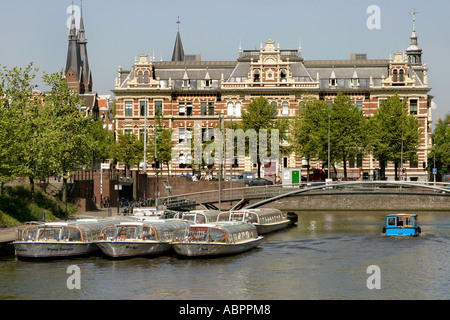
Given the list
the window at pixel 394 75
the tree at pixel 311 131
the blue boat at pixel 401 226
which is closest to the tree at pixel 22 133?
the blue boat at pixel 401 226

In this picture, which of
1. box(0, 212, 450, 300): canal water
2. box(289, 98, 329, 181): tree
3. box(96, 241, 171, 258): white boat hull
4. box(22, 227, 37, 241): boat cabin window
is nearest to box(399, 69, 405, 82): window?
box(289, 98, 329, 181): tree

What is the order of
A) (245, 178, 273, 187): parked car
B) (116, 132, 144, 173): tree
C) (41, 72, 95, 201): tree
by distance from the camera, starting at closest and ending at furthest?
(41, 72, 95, 201): tree
(245, 178, 273, 187): parked car
(116, 132, 144, 173): tree

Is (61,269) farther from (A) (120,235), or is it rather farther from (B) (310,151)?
(B) (310,151)

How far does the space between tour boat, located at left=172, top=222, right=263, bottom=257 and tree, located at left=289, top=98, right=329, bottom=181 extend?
163 feet

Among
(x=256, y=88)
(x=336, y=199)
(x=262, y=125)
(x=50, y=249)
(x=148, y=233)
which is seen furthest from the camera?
(x=256, y=88)

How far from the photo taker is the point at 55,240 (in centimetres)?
5075

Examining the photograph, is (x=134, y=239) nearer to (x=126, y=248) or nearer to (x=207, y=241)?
(x=126, y=248)

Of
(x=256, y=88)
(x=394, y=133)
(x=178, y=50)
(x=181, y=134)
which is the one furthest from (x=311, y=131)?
(x=178, y=50)

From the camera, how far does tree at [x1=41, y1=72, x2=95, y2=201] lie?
7212cm

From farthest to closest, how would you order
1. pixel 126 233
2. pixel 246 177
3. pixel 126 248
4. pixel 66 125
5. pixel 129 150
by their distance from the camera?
pixel 129 150
pixel 246 177
pixel 66 125
pixel 126 233
pixel 126 248

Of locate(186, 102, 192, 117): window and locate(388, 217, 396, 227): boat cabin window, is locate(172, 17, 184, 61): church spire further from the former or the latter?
locate(388, 217, 396, 227): boat cabin window

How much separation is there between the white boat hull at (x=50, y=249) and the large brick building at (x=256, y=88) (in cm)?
6796

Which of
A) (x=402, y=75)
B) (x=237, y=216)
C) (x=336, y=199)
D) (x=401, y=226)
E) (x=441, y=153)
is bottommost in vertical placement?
(x=401, y=226)

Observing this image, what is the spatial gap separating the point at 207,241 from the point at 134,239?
5.15 meters
